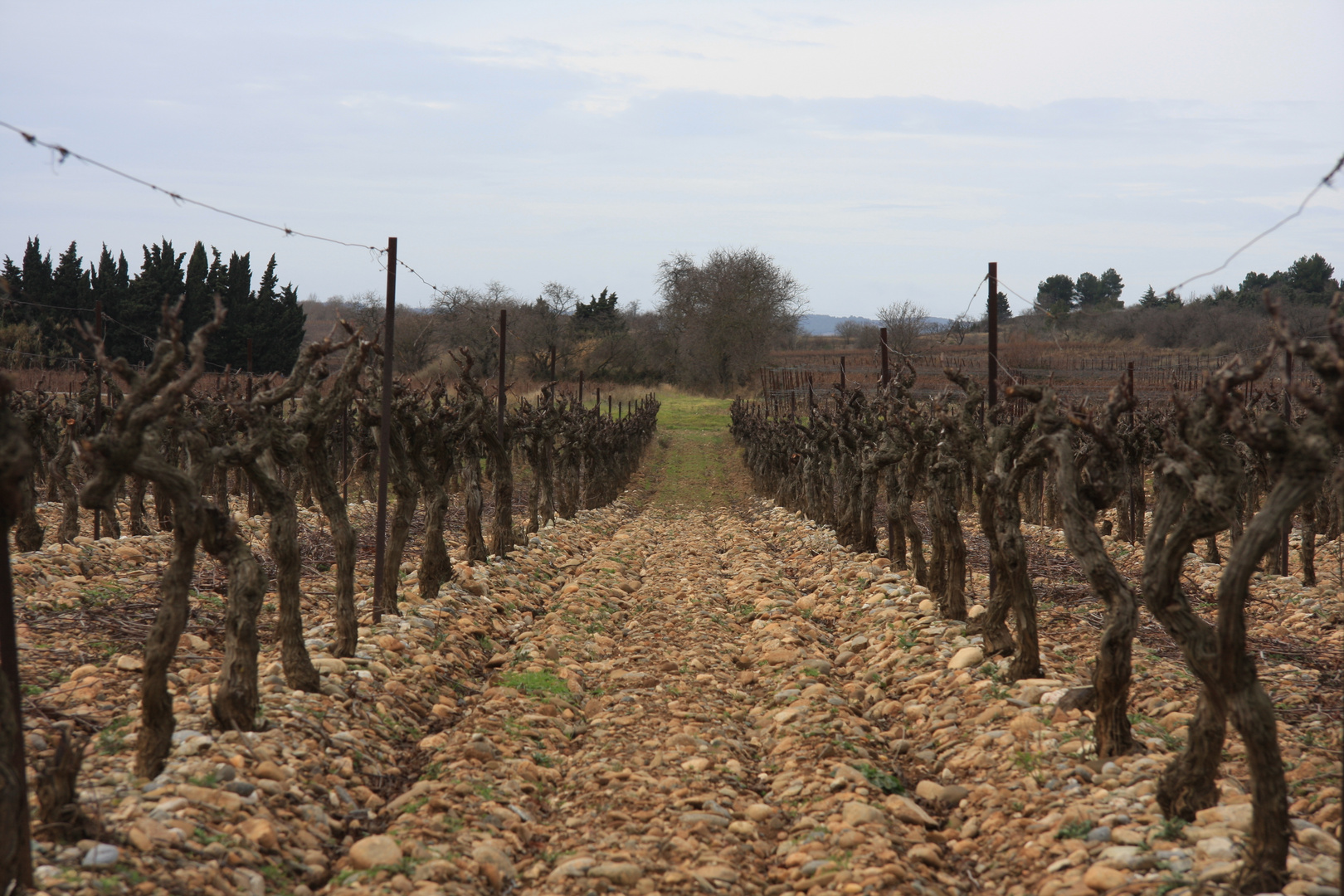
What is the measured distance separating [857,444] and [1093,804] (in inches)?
473

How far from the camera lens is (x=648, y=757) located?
7.22 metres

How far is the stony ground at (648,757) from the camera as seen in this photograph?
5.25 m

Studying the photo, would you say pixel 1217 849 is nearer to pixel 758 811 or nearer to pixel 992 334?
pixel 758 811

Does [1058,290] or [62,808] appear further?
[1058,290]

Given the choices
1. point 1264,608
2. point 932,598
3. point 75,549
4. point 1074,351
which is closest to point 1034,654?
point 932,598

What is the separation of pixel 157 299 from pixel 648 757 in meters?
50.3

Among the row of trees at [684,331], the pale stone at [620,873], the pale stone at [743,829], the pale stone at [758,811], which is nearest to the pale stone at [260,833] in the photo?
the pale stone at [620,873]

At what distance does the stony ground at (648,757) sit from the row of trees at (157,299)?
39818 mm

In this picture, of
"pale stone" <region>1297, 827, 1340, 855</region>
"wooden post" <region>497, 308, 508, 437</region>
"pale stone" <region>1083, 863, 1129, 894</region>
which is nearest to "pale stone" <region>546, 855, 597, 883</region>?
"pale stone" <region>1083, 863, 1129, 894</region>

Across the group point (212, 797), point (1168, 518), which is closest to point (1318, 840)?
point (1168, 518)

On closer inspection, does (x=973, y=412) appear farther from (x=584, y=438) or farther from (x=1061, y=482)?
(x=584, y=438)

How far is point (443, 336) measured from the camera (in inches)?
2901

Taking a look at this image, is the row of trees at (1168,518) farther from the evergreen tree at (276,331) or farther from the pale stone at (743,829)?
the evergreen tree at (276,331)

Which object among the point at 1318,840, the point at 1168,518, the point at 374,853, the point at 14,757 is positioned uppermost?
the point at 1168,518
